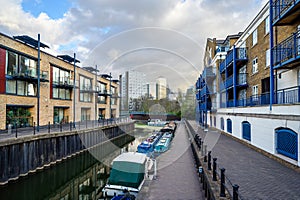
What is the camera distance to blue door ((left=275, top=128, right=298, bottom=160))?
8.68 meters

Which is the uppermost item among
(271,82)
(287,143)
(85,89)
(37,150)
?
(85,89)

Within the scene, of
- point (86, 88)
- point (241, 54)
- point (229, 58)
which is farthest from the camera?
point (86, 88)

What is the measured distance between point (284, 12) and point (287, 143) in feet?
19.8

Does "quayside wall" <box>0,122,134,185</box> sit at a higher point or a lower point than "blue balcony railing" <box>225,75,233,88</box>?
lower

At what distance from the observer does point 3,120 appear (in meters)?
17.9

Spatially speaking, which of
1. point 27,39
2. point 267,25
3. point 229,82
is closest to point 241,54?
point 229,82

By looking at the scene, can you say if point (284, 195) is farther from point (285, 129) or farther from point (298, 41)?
point (298, 41)

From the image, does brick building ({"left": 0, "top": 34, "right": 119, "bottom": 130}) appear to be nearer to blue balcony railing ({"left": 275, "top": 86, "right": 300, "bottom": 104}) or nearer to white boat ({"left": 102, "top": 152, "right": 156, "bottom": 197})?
white boat ({"left": 102, "top": 152, "right": 156, "bottom": 197})

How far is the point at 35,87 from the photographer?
22.1 meters

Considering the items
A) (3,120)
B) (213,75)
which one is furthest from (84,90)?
(213,75)

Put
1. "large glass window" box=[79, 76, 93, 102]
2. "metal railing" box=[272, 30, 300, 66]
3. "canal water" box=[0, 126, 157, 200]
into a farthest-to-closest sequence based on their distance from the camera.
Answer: "large glass window" box=[79, 76, 93, 102] < "canal water" box=[0, 126, 157, 200] < "metal railing" box=[272, 30, 300, 66]

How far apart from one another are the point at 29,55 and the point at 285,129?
2186 centimetres

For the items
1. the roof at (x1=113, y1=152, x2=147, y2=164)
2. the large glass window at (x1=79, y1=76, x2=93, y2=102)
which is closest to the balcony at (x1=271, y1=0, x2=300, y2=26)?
the roof at (x1=113, y1=152, x2=147, y2=164)

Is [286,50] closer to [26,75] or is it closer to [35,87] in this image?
[26,75]
